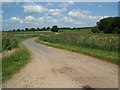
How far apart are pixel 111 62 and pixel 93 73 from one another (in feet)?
8.61

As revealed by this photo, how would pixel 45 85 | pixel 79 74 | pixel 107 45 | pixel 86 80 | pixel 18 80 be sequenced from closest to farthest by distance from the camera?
pixel 45 85 → pixel 86 80 → pixel 18 80 → pixel 79 74 → pixel 107 45

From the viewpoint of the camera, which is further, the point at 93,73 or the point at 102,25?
the point at 102,25

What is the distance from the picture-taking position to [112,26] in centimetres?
6944

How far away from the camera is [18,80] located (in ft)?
20.5

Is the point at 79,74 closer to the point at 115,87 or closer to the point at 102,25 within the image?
the point at 115,87

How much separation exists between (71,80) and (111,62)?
3999 mm

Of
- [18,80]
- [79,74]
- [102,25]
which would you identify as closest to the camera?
[18,80]

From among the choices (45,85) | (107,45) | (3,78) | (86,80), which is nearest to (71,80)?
(86,80)

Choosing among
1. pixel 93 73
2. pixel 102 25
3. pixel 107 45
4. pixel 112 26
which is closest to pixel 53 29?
pixel 102 25

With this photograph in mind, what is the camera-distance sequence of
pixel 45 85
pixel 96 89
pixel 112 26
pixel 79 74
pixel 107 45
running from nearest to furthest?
pixel 96 89
pixel 45 85
pixel 79 74
pixel 107 45
pixel 112 26

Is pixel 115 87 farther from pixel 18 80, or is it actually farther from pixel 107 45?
pixel 107 45

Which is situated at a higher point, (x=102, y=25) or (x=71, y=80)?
(x=102, y=25)

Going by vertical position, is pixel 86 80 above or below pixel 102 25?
below

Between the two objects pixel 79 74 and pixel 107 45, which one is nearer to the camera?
pixel 79 74
